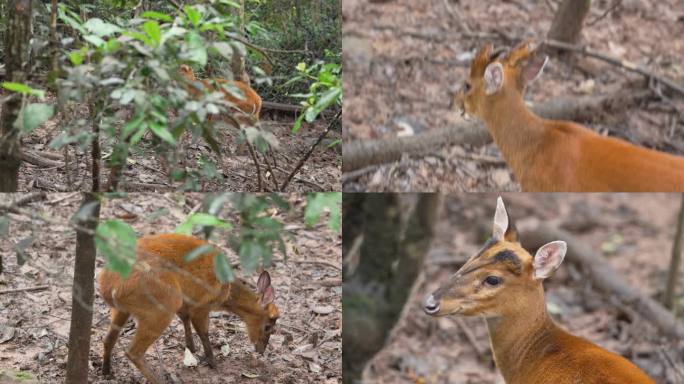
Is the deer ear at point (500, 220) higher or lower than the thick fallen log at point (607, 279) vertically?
higher

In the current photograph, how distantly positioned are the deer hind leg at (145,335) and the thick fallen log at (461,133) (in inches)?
60.3

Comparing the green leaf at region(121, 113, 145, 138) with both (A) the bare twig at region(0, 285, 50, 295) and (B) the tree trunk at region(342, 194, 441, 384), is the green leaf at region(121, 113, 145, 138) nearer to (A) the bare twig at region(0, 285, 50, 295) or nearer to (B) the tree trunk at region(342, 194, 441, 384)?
(B) the tree trunk at region(342, 194, 441, 384)

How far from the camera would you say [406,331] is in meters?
5.23

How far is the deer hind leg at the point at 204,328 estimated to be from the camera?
4426 millimetres

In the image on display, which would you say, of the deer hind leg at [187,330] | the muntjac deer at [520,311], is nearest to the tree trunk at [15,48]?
the deer hind leg at [187,330]

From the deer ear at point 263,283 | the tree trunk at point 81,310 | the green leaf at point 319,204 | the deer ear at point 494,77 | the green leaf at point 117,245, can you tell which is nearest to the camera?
the green leaf at point 117,245

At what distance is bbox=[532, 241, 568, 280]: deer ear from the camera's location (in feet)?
9.68

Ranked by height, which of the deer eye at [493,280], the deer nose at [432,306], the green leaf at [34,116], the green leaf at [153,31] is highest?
the green leaf at [153,31]

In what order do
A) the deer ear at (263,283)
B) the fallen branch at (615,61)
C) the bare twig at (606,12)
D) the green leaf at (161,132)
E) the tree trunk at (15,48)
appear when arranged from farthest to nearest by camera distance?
the bare twig at (606,12) < the fallen branch at (615,61) < the deer ear at (263,283) < the tree trunk at (15,48) < the green leaf at (161,132)

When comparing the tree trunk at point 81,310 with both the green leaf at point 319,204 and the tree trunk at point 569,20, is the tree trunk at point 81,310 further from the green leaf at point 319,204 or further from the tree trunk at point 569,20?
the tree trunk at point 569,20

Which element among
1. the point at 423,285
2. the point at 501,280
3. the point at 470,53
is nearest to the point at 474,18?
the point at 470,53

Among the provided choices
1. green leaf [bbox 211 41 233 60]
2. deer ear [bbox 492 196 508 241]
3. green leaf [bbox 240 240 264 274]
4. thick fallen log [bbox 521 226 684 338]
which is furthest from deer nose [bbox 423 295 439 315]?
thick fallen log [bbox 521 226 684 338]

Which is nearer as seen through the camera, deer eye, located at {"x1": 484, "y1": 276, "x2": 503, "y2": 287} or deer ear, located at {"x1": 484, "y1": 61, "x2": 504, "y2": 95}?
deer eye, located at {"x1": 484, "y1": 276, "x2": 503, "y2": 287}

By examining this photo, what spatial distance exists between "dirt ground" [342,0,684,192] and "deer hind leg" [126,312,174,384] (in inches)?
54.8
